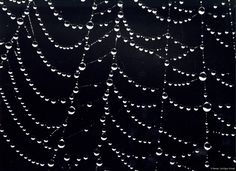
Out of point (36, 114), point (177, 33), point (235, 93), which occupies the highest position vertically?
point (177, 33)

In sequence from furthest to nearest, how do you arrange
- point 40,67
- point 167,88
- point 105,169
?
point 40,67, point 167,88, point 105,169

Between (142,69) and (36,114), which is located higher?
(142,69)

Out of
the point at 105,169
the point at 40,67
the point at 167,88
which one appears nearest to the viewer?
the point at 105,169

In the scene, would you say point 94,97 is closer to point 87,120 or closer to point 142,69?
point 87,120

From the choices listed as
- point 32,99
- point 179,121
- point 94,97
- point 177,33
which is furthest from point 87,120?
point 177,33

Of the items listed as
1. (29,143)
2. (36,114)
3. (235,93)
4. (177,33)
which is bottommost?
(29,143)

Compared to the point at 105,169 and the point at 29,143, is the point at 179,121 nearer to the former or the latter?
the point at 105,169

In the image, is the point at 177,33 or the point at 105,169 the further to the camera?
the point at 177,33

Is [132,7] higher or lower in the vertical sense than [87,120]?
higher

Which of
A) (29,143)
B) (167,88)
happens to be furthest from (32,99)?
(167,88)
